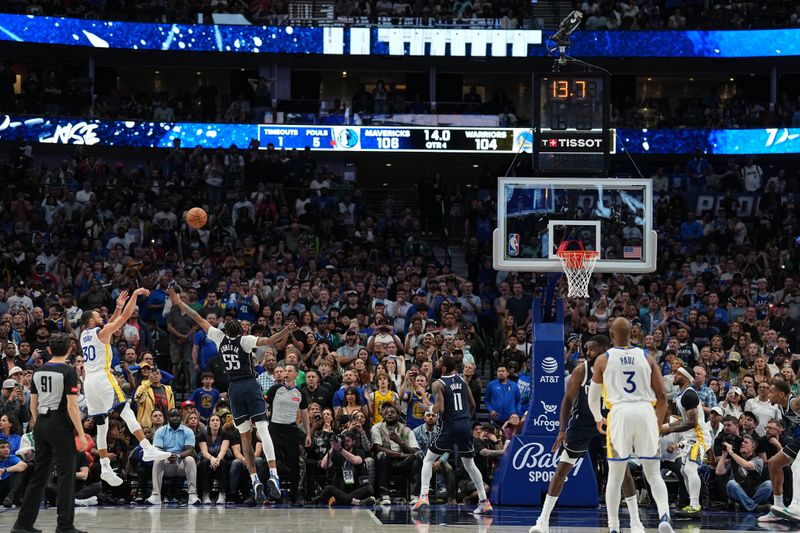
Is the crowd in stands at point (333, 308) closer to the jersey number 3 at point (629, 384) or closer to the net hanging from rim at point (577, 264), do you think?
the net hanging from rim at point (577, 264)

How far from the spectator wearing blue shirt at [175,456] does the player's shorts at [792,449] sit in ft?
26.1

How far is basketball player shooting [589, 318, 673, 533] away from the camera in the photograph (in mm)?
12250

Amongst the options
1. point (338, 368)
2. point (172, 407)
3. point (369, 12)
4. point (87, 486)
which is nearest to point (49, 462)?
point (87, 486)

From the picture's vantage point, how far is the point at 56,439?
12328mm

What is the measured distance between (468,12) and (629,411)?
77.9 feet

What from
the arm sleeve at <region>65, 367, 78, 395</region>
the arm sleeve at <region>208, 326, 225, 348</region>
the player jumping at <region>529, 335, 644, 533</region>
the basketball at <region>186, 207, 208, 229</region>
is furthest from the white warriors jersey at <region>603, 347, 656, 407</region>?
the basketball at <region>186, 207, 208, 229</region>

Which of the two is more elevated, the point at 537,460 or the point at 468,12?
the point at 468,12

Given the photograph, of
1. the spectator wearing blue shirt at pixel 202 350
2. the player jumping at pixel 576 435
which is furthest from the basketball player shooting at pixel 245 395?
the spectator wearing blue shirt at pixel 202 350

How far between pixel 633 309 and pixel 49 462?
1226 cm

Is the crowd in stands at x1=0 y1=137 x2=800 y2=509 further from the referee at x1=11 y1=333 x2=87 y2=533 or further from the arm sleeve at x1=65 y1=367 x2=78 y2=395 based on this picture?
the arm sleeve at x1=65 y1=367 x2=78 y2=395

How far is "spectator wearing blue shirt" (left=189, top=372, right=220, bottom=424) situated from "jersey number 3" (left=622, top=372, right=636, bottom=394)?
8207mm

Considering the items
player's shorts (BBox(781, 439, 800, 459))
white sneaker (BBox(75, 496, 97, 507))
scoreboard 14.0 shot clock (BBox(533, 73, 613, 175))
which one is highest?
scoreboard 14.0 shot clock (BBox(533, 73, 613, 175))

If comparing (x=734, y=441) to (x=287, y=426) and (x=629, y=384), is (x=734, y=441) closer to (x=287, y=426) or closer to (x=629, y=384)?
(x=629, y=384)

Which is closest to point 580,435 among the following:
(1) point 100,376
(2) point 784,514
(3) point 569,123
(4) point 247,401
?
(2) point 784,514
